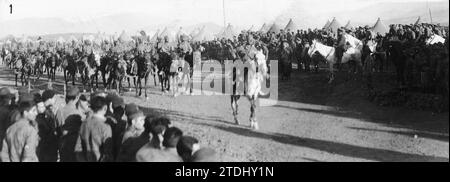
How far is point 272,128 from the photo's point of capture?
43.2 feet

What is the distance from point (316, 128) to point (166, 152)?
8795 mm

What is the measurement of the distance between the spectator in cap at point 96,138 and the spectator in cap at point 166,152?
1.07 m

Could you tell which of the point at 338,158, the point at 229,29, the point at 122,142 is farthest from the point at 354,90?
the point at 229,29

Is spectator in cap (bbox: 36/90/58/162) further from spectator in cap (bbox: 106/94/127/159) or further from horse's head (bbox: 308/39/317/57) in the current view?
horse's head (bbox: 308/39/317/57)

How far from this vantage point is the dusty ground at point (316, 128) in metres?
10.4

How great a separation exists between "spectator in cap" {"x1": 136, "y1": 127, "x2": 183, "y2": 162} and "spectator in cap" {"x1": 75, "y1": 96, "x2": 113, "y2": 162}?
107 centimetres

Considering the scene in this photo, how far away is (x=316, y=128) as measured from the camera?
13.1m

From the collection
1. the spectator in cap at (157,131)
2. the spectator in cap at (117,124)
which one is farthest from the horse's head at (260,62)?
the spectator in cap at (157,131)

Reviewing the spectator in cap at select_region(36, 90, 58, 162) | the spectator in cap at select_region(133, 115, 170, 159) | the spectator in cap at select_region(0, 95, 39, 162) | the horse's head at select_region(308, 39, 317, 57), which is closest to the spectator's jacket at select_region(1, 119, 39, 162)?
the spectator in cap at select_region(0, 95, 39, 162)

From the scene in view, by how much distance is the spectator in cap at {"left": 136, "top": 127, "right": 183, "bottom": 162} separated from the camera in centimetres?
483

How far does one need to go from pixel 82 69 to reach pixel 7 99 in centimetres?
1503

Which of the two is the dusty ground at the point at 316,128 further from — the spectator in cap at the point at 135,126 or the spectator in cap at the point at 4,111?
the spectator in cap at the point at 4,111
